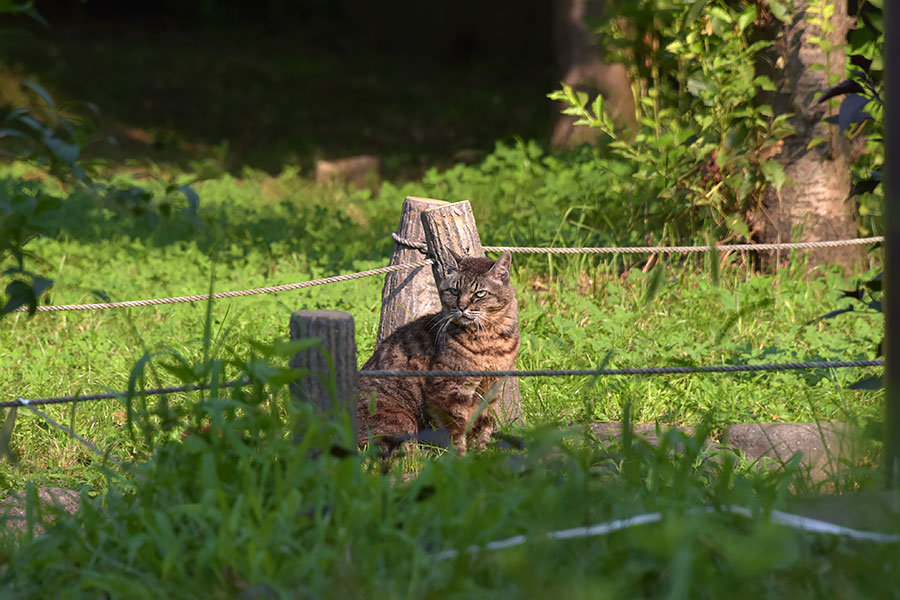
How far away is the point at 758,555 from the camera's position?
1.89m

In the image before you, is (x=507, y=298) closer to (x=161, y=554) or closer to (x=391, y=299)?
(x=391, y=299)

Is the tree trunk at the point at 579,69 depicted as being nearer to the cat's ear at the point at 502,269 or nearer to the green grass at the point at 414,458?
the green grass at the point at 414,458

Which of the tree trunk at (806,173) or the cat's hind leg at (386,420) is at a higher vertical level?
the tree trunk at (806,173)

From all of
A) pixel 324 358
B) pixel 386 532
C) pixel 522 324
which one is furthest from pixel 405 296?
pixel 386 532

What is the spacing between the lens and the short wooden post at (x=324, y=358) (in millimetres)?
2557

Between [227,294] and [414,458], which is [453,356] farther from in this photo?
[227,294]

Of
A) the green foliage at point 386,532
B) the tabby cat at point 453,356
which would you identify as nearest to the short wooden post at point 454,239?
the tabby cat at point 453,356

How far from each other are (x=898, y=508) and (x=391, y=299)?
8.85ft

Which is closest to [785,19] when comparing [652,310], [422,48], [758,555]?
[652,310]

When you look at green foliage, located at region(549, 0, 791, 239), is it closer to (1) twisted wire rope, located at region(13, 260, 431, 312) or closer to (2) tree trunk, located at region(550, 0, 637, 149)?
(1) twisted wire rope, located at region(13, 260, 431, 312)

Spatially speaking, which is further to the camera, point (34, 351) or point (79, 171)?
point (34, 351)

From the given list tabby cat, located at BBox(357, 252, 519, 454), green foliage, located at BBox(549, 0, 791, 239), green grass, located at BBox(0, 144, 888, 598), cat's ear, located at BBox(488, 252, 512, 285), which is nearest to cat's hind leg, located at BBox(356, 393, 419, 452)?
tabby cat, located at BBox(357, 252, 519, 454)

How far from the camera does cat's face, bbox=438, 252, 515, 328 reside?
13.1 ft

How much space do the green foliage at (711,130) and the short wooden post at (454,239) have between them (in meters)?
1.80
